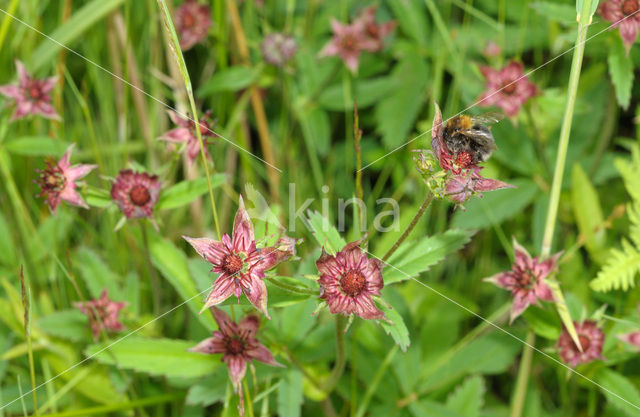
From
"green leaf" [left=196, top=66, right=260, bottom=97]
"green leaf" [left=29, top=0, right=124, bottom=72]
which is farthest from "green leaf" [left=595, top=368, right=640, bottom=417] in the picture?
"green leaf" [left=29, top=0, right=124, bottom=72]

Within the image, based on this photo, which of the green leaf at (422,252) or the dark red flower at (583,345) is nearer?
the green leaf at (422,252)

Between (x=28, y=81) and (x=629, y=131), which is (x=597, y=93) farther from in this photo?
(x=28, y=81)

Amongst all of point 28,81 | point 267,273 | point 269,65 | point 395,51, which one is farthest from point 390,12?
point 267,273

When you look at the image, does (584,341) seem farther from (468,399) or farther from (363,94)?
(363,94)

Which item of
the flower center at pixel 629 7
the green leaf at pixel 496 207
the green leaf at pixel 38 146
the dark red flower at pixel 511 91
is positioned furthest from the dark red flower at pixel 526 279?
the green leaf at pixel 38 146

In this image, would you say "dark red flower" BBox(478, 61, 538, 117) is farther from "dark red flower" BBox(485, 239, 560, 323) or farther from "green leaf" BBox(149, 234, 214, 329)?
"green leaf" BBox(149, 234, 214, 329)

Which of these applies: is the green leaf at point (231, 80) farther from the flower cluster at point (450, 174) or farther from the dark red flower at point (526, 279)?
the dark red flower at point (526, 279)
